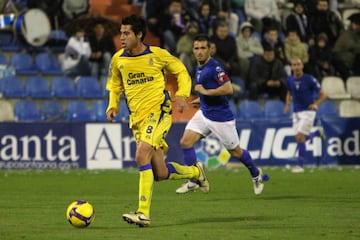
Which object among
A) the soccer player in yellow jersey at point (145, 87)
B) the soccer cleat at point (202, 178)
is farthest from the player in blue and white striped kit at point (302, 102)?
the soccer player in yellow jersey at point (145, 87)

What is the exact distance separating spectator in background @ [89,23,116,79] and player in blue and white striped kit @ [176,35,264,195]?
8944 millimetres

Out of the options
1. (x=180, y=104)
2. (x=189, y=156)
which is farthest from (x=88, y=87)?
(x=180, y=104)

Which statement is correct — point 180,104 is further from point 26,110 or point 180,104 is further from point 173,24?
point 173,24

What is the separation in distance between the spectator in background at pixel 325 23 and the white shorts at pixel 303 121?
17.3 feet

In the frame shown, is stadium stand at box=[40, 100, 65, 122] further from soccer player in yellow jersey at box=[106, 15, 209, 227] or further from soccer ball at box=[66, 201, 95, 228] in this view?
soccer ball at box=[66, 201, 95, 228]

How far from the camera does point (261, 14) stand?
2748 cm

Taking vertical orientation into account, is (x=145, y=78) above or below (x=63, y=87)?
above

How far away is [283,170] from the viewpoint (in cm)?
2256

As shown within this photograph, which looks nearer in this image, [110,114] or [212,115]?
[110,114]

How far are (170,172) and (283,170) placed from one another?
1013cm

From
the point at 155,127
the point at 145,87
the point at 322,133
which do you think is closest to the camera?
the point at 155,127

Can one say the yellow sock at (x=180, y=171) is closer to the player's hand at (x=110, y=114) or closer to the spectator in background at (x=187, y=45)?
the player's hand at (x=110, y=114)

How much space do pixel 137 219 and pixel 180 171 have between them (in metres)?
2.12

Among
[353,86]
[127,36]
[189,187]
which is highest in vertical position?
[127,36]
